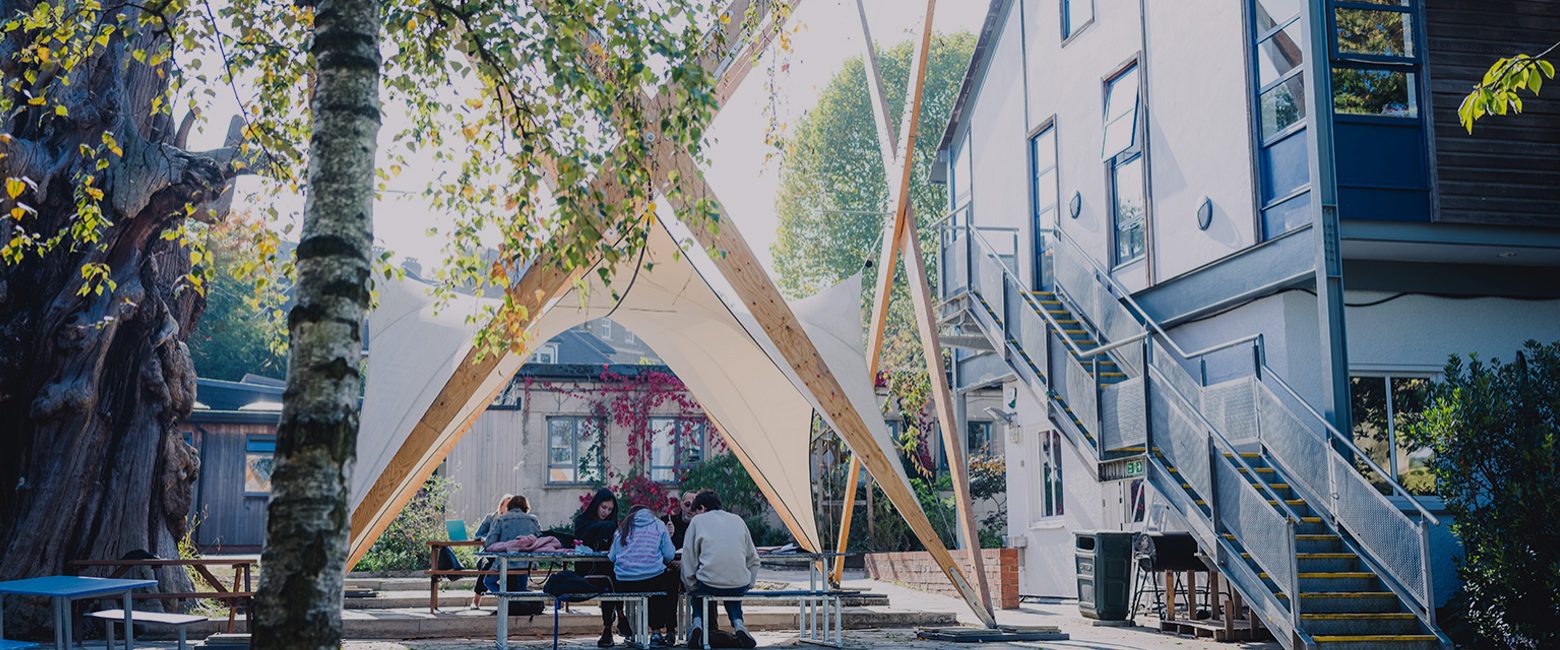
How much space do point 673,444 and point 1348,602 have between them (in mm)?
18675

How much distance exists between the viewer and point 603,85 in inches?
271

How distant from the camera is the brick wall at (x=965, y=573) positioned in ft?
58.9

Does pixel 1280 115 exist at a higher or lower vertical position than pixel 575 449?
higher

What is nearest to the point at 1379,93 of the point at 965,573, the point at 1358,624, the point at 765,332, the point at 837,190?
the point at 1358,624

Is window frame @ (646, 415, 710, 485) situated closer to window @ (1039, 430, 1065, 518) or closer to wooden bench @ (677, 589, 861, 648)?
window @ (1039, 430, 1065, 518)

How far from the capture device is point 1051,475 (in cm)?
2122

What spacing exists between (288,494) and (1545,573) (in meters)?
10.1

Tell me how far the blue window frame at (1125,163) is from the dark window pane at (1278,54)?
2830 millimetres

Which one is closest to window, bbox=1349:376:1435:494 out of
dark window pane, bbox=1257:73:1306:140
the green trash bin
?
the green trash bin

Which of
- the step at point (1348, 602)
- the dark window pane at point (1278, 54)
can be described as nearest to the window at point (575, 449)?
the dark window pane at point (1278, 54)

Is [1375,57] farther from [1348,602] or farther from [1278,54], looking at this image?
[1348,602]

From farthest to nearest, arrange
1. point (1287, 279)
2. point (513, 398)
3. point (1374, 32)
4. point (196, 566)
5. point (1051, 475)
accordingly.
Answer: point (513, 398), point (1051, 475), point (1374, 32), point (1287, 279), point (196, 566)

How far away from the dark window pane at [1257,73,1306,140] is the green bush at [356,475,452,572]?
14.3m

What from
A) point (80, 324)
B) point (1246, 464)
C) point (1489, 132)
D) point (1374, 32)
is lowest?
point (1246, 464)
